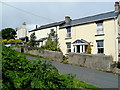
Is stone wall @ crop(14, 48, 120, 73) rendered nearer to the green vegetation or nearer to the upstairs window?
the upstairs window

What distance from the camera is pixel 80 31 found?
2211cm

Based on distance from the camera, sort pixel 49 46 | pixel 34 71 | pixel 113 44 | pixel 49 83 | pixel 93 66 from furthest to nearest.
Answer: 1. pixel 49 46
2. pixel 113 44
3. pixel 93 66
4. pixel 34 71
5. pixel 49 83

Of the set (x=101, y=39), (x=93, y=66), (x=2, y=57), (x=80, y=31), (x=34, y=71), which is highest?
(x=80, y=31)

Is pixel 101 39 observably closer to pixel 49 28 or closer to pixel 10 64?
pixel 49 28

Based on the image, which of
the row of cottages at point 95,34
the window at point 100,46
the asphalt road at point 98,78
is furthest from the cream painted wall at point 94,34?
the asphalt road at point 98,78

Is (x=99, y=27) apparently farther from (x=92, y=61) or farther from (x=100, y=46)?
(x=92, y=61)

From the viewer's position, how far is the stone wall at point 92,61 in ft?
41.3

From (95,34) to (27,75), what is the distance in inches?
692

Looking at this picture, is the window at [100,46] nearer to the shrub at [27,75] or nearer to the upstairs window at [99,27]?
the upstairs window at [99,27]

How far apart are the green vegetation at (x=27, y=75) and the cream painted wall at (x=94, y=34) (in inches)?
613

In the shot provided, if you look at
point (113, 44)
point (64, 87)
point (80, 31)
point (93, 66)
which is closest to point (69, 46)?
point (80, 31)

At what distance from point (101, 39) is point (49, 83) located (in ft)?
55.4

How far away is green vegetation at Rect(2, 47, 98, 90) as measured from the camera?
335 centimetres

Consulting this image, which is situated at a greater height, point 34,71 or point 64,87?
point 34,71
